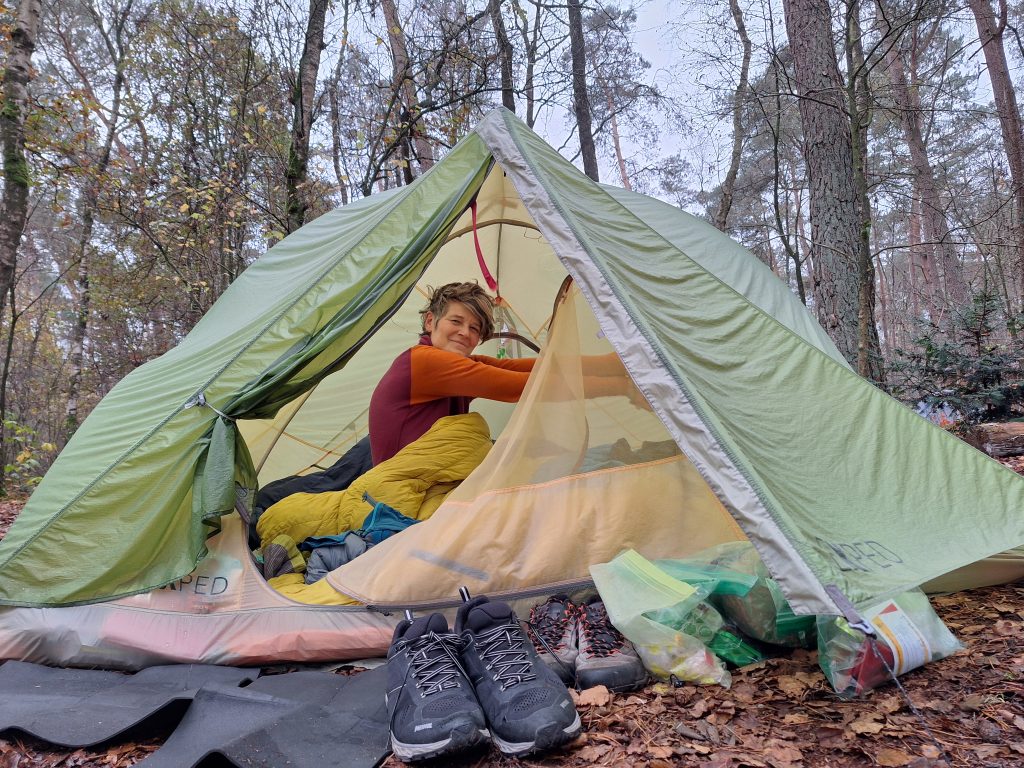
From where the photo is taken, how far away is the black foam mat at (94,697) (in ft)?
5.47

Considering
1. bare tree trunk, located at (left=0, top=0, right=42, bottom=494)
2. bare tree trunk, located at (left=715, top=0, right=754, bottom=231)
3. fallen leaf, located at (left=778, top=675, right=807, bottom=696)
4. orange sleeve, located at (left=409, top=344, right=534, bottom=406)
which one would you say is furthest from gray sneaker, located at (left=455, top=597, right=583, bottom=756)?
bare tree trunk, located at (left=715, top=0, right=754, bottom=231)

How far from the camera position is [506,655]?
1.59 m

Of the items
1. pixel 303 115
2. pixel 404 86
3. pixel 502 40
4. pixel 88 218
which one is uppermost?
pixel 502 40

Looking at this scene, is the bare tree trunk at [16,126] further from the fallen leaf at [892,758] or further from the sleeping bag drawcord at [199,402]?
the fallen leaf at [892,758]

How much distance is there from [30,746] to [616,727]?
1460 millimetres

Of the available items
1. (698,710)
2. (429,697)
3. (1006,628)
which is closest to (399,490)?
(429,697)

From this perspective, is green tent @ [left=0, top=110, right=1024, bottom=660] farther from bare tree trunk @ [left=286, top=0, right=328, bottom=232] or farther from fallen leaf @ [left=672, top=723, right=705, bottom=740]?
bare tree trunk @ [left=286, top=0, right=328, bottom=232]

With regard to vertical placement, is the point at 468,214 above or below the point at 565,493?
above

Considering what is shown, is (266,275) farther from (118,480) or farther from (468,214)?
(118,480)

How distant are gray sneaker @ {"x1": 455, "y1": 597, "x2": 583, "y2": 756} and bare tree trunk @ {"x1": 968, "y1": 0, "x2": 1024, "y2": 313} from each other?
6.12m

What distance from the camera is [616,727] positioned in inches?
59.6

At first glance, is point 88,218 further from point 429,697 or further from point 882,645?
point 882,645

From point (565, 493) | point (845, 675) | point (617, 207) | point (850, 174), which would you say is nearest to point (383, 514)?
point (565, 493)

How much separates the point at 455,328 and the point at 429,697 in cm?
178
